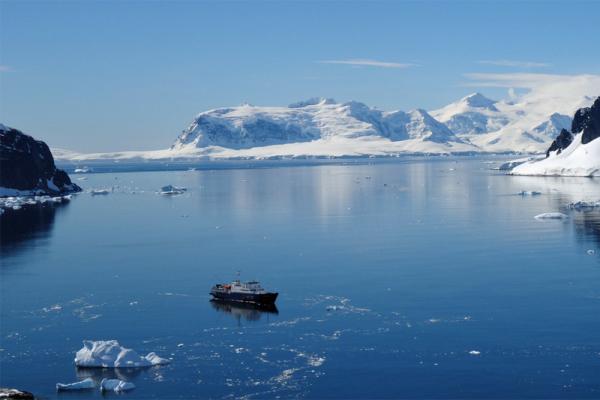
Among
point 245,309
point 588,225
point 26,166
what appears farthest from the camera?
point 26,166

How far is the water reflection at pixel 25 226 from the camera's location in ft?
309

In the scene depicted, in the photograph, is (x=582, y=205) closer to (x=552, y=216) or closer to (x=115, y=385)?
(x=552, y=216)

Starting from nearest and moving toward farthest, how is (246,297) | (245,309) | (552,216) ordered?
(245,309) → (246,297) → (552,216)

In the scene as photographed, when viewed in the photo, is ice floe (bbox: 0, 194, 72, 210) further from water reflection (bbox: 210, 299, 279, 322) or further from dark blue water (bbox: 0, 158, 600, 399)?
water reflection (bbox: 210, 299, 279, 322)

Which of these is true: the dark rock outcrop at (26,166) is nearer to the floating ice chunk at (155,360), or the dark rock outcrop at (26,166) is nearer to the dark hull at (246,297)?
the dark hull at (246,297)

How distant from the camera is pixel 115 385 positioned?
136 ft

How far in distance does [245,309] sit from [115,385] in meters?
18.5

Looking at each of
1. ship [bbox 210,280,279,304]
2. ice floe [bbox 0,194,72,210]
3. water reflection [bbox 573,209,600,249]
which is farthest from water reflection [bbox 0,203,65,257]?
water reflection [bbox 573,209,600,249]

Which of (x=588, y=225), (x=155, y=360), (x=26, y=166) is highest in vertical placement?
(x=26, y=166)

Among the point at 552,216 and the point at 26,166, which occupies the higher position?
the point at 26,166

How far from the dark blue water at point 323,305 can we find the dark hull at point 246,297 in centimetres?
107

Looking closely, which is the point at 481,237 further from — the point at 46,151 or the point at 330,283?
the point at 46,151

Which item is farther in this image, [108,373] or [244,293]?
[244,293]

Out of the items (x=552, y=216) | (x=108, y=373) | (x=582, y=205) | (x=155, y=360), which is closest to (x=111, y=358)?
(x=108, y=373)
